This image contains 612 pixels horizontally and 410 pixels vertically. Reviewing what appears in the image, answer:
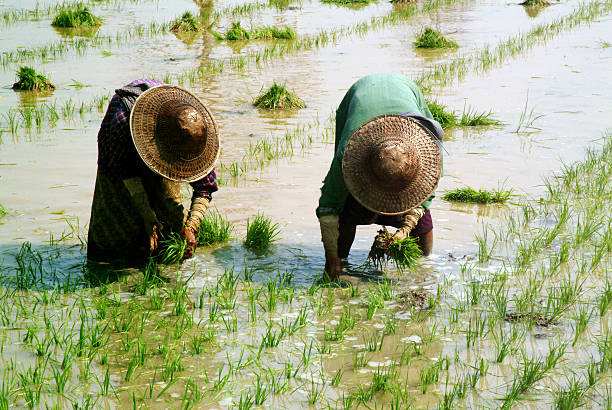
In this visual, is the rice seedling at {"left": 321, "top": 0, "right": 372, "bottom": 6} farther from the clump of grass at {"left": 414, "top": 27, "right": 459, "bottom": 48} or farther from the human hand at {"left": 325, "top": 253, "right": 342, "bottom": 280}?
the human hand at {"left": 325, "top": 253, "right": 342, "bottom": 280}

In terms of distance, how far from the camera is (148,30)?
539 inches

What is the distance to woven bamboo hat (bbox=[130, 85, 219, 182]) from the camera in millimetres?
3590

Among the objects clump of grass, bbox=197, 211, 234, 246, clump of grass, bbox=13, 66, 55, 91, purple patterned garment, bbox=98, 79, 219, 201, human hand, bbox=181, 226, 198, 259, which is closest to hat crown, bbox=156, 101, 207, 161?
purple patterned garment, bbox=98, 79, 219, 201

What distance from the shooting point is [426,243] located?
165 inches

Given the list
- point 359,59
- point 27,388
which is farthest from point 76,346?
point 359,59

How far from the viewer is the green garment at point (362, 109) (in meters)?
3.74

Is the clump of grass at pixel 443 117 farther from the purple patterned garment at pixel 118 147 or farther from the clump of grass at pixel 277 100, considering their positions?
the purple patterned garment at pixel 118 147

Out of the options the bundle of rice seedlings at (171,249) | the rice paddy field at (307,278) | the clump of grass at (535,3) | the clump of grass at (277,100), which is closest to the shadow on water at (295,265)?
the rice paddy field at (307,278)

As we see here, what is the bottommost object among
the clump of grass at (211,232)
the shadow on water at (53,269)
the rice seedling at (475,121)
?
the shadow on water at (53,269)

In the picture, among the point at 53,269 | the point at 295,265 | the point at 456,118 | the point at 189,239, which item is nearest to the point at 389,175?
the point at 295,265

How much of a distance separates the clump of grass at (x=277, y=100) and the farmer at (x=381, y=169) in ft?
13.5

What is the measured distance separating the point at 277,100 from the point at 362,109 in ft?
13.9

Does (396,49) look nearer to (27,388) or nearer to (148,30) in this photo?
(148,30)

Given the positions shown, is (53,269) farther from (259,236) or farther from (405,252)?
(405,252)
